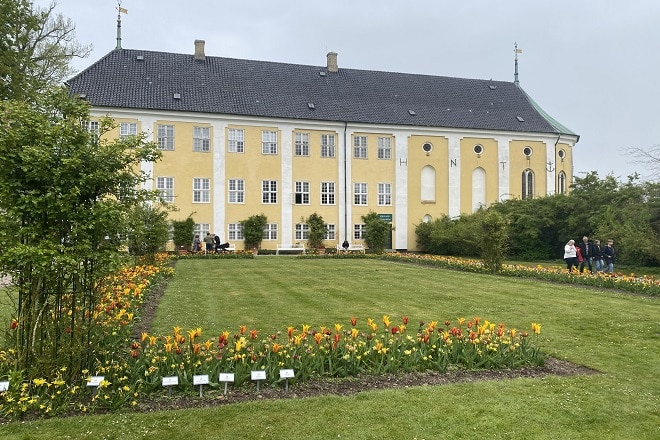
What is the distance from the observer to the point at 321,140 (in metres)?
37.2

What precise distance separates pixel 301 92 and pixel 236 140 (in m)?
6.33

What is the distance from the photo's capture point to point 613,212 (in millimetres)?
24781

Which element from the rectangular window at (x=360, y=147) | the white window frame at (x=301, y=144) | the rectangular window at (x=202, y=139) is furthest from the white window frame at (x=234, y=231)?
the rectangular window at (x=360, y=147)

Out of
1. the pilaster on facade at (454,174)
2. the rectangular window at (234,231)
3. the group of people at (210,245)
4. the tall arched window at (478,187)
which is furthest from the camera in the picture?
the tall arched window at (478,187)

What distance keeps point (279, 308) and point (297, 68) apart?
3195 centimetres

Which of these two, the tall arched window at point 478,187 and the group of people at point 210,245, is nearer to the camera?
the group of people at point 210,245

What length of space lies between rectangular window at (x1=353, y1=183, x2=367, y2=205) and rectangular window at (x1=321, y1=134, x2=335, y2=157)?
9.16 ft

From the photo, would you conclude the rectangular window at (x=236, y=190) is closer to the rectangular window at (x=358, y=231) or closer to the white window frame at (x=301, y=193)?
the white window frame at (x=301, y=193)

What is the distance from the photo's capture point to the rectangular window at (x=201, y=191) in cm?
3434

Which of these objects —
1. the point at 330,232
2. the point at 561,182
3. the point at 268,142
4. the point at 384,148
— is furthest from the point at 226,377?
the point at 561,182

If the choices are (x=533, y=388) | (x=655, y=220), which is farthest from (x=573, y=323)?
(x=655, y=220)

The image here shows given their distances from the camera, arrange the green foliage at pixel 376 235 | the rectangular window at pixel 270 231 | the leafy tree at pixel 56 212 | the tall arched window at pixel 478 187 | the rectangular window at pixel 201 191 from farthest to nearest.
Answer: the tall arched window at pixel 478 187
the rectangular window at pixel 270 231
the rectangular window at pixel 201 191
the green foliage at pixel 376 235
the leafy tree at pixel 56 212

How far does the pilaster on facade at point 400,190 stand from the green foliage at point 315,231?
19.0 ft

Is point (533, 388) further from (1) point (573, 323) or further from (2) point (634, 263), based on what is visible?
(2) point (634, 263)
